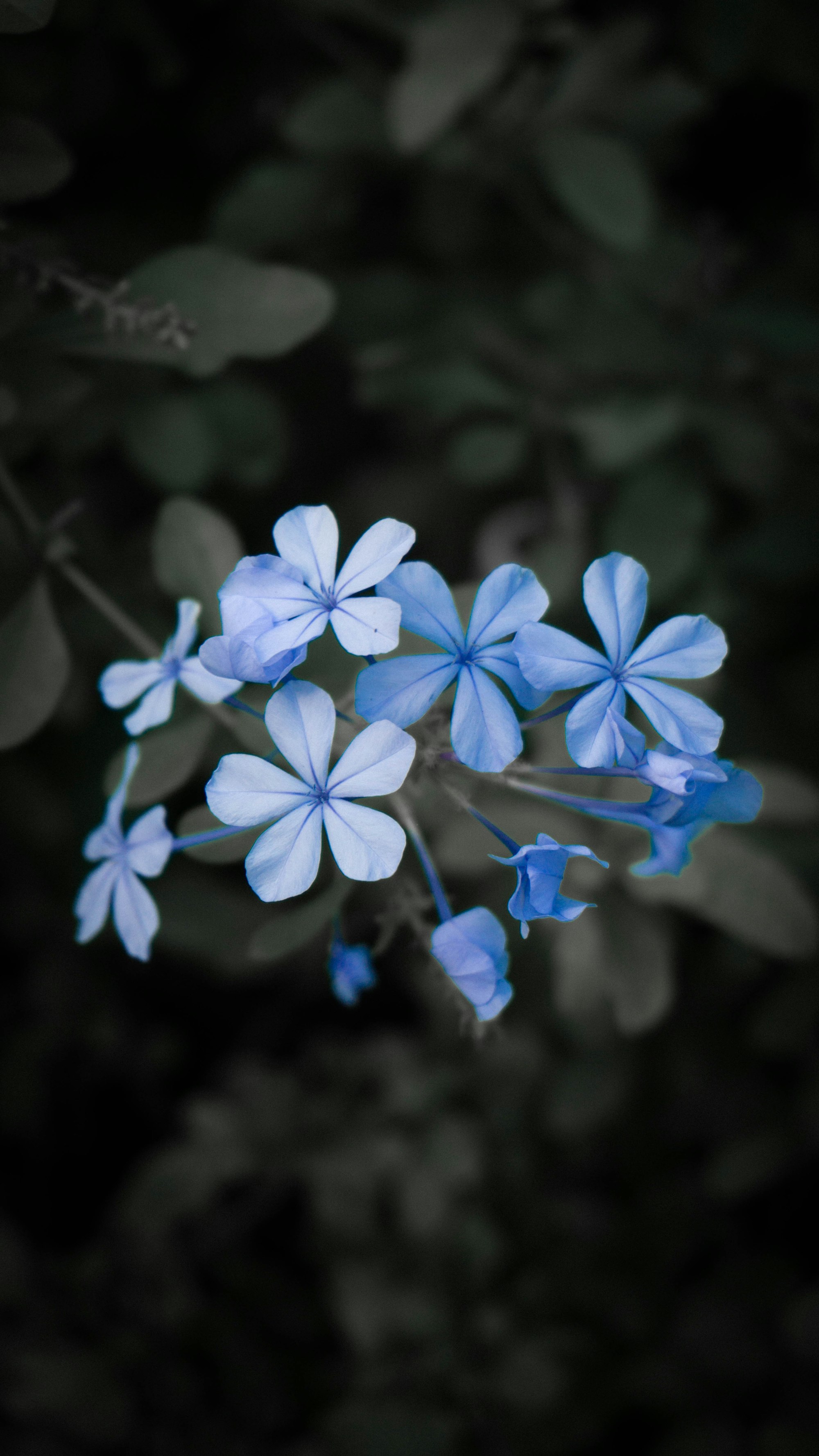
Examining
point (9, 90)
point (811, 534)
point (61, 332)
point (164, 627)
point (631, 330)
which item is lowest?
point (811, 534)

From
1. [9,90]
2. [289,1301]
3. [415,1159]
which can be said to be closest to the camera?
[9,90]

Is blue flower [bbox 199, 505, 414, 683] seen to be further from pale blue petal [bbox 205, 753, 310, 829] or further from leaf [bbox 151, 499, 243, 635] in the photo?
leaf [bbox 151, 499, 243, 635]

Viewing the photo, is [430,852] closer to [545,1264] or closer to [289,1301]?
[545,1264]

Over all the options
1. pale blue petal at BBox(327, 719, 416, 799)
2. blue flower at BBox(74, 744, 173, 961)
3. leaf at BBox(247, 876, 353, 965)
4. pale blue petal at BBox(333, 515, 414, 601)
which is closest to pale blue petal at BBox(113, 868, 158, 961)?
blue flower at BBox(74, 744, 173, 961)

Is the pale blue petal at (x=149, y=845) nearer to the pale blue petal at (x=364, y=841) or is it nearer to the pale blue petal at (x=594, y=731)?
the pale blue petal at (x=364, y=841)

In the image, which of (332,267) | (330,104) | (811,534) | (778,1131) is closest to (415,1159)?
(778,1131)

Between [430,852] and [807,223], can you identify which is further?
[807,223]

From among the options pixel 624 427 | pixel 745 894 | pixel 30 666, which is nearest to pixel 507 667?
pixel 30 666
